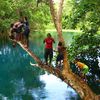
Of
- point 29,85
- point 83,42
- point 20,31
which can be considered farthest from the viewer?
point 29,85

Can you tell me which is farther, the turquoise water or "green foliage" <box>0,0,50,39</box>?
"green foliage" <box>0,0,50,39</box>

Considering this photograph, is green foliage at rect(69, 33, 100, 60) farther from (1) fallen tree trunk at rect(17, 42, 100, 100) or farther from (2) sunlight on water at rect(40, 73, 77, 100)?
(1) fallen tree trunk at rect(17, 42, 100, 100)

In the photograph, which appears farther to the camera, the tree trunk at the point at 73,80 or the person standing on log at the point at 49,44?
the person standing on log at the point at 49,44

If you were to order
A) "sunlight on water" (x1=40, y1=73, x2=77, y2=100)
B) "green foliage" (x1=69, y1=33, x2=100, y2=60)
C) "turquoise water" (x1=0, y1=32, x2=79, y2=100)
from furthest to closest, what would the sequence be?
"turquoise water" (x1=0, y1=32, x2=79, y2=100) < "sunlight on water" (x1=40, y1=73, x2=77, y2=100) < "green foliage" (x1=69, y1=33, x2=100, y2=60)

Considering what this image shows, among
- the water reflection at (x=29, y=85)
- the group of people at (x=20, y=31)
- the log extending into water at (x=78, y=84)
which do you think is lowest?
the water reflection at (x=29, y=85)

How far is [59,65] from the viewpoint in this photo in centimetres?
2025

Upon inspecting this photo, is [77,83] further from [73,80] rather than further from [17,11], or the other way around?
[17,11]

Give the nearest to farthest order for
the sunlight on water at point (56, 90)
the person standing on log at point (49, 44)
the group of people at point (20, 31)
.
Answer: the group of people at point (20, 31)
the person standing on log at point (49, 44)
the sunlight on water at point (56, 90)

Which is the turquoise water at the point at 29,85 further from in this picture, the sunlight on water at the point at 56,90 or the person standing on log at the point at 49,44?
the person standing on log at the point at 49,44

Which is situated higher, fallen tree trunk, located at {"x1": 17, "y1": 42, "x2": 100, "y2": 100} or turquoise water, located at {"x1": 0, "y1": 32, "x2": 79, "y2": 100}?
fallen tree trunk, located at {"x1": 17, "y1": 42, "x2": 100, "y2": 100}

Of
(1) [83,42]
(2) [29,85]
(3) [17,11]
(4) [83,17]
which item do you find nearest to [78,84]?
(1) [83,42]

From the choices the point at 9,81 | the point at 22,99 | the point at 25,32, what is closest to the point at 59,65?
the point at 25,32

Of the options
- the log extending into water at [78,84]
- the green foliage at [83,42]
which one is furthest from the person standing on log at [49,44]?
the green foliage at [83,42]

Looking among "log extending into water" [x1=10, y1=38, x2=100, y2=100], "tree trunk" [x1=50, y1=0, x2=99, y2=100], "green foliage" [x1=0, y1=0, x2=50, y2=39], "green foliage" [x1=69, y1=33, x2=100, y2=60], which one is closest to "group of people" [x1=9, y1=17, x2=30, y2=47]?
"log extending into water" [x1=10, y1=38, x2=100, y2=100]
